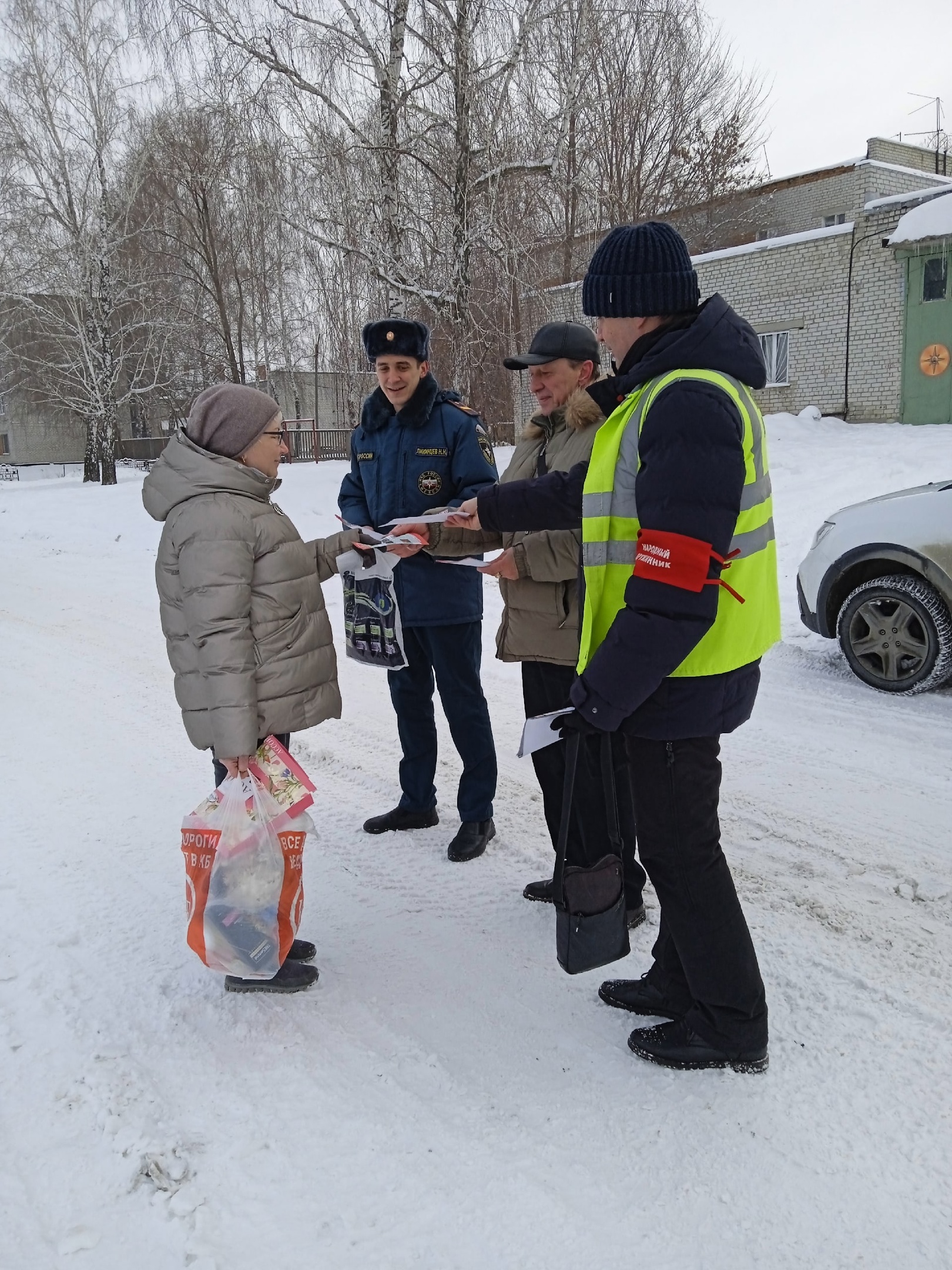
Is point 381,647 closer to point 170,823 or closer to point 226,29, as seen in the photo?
point 170,823

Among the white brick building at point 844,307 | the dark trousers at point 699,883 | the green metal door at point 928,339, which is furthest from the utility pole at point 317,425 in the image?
→ the dark trousers at point 699,883

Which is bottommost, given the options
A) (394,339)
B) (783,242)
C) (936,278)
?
(394,339)

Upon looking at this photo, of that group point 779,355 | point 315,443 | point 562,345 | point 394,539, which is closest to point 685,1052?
point 394,539

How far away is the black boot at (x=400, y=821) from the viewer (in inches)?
157

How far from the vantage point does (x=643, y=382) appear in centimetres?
222

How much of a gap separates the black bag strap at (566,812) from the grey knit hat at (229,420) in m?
1.39

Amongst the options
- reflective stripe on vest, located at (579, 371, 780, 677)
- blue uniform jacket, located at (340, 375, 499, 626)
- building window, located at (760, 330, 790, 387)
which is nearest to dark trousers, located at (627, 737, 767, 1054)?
reflective stripe on vest, located at (579, 371, 780, 677)

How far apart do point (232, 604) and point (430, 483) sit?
134cm

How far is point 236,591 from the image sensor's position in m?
2.65

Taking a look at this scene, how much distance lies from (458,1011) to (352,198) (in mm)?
13429

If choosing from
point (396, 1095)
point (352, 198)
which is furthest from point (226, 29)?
point (396, 1095)

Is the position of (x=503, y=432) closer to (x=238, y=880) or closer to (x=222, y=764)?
(x=222, y=764)

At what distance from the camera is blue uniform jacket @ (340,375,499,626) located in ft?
12.3

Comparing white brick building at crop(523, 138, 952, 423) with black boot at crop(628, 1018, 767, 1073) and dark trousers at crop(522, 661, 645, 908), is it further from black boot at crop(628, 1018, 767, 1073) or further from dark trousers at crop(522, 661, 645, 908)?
black boot at crop(628, 1018, 767, 1073)
